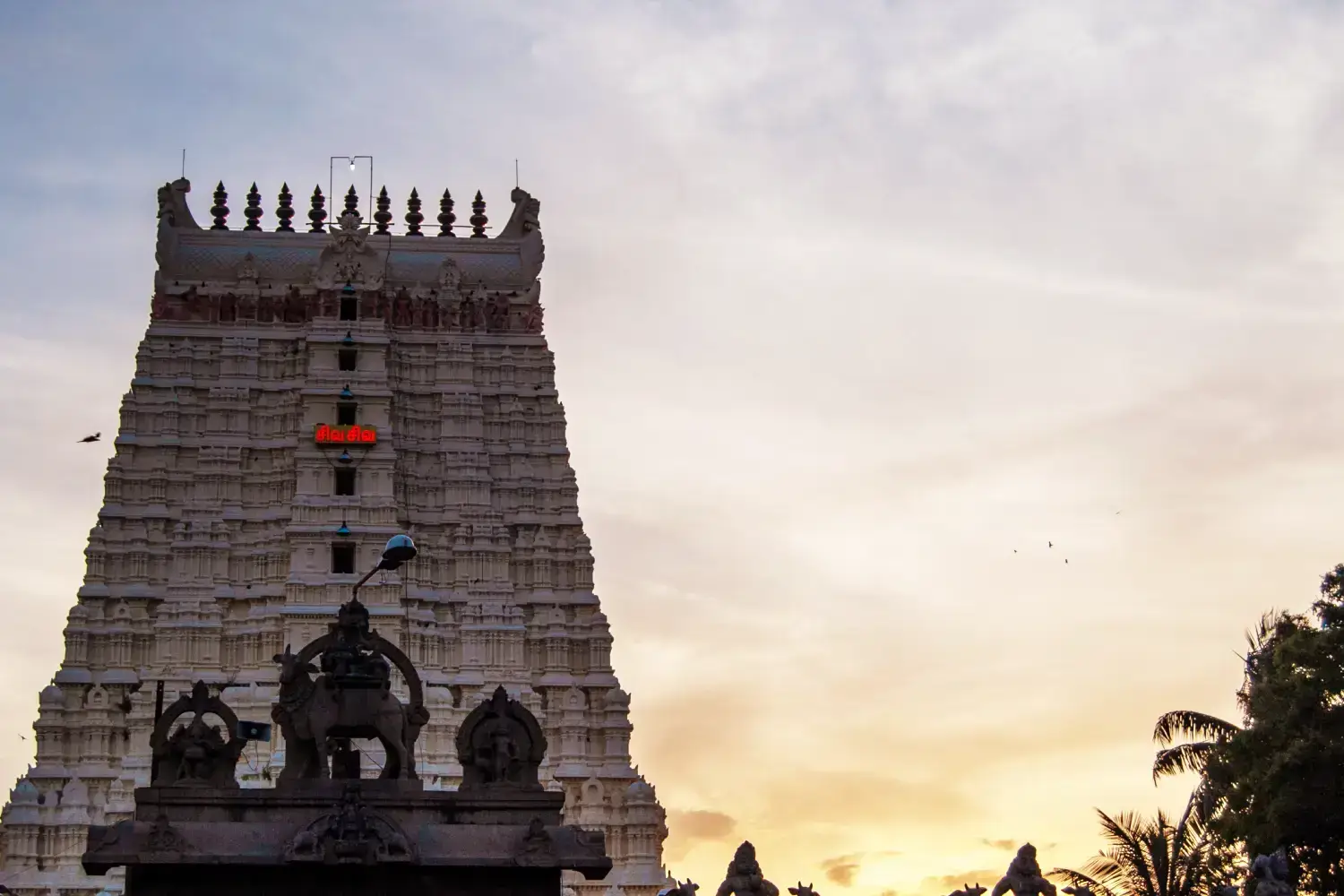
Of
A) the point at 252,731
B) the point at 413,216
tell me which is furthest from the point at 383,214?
the point at 252,731

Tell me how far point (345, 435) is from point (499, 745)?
6467 centimetres

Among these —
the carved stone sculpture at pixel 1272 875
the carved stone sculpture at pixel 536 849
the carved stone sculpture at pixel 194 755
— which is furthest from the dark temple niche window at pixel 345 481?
the carved stone sculpture at pixel 1272 875

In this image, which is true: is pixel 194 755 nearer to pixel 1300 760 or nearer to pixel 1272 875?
pixel 1272 875

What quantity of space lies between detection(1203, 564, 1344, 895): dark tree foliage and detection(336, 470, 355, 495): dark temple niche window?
55600 mm

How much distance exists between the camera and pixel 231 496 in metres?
109

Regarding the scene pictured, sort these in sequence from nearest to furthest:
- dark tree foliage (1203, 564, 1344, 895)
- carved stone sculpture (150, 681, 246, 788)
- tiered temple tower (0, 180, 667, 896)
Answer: carved stone sculpture (150, 681, 246, 788) → dark tree foliage (1203, 564, 1344, 895) → tiered temple tower (0, 180, 667, 896)

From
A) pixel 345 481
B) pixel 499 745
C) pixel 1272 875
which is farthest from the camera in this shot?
pixel 345 481

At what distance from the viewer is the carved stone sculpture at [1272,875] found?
41406 millimetres

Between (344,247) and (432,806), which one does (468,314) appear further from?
(432,806)

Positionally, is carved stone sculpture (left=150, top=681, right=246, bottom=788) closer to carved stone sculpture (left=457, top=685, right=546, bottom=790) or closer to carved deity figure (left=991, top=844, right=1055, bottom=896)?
carved stone sculpture (left=457, top=685, right=546, bottom=790)

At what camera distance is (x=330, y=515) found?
106 m

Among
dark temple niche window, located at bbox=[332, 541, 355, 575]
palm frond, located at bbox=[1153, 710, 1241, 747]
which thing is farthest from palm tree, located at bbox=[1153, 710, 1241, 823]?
dark temple niche window, located at bbox=[332, 541, 355, 575]

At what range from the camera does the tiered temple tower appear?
101 m

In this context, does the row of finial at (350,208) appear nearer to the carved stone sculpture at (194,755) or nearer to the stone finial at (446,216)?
the stone finial at (446,216)
